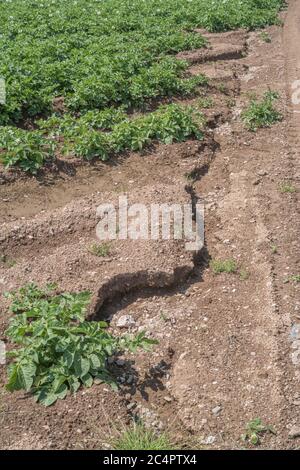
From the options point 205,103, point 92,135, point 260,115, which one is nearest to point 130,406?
point 92,135

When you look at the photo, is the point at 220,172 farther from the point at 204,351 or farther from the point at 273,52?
the point at 273,52

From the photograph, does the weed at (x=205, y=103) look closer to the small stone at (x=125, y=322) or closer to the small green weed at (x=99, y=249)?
the small green weed at (x=99, y=249)

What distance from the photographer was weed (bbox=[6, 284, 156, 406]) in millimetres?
4418

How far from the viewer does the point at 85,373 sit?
14.5ft

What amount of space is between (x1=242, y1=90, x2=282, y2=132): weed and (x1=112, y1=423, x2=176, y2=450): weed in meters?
5.96

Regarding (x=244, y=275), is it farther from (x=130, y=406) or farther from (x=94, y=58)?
(x=94, y=58)

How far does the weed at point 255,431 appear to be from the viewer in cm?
434

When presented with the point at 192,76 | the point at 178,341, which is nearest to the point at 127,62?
the point at 192,76

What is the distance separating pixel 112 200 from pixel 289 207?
212 cm

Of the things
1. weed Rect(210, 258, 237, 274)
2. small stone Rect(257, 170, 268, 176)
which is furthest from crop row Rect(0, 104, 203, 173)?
weed Rect(210, 258, 237, 274)

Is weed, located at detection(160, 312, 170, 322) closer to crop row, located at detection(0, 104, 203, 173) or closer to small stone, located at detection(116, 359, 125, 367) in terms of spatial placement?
small stone, located at detection(116, 359, 125, 367)

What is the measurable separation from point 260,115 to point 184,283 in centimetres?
443

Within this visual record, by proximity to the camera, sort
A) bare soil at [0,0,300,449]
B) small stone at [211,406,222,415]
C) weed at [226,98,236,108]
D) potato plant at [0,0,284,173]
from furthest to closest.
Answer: weed at [226,98,236,108] → potato plant at [0,0,284,173] → small stone at [211,406,222,415] → bare soil at [0,0,300,449]

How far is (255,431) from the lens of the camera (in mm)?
4387
